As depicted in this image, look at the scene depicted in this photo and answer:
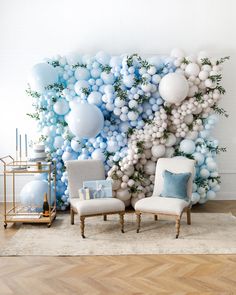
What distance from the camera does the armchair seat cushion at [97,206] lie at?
462cm

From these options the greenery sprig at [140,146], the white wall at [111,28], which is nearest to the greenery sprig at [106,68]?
the white wall at [111,28]

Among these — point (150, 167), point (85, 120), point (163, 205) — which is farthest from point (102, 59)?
point (163, 205)

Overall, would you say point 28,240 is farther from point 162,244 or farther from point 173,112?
point 173,112

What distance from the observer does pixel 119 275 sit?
351cm

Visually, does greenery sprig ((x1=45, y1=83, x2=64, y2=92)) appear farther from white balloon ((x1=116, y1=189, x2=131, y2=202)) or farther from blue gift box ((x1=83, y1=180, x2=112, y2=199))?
white balloon ((x1=116, y1=189, x2=131, y2=202))

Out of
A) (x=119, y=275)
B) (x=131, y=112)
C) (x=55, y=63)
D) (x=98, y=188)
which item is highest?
(x=55, y=63)

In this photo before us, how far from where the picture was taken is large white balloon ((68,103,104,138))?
5301mm

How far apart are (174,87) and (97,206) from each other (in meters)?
1.90

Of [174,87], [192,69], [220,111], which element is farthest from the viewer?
[220,111]

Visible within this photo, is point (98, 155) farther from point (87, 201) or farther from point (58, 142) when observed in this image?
point (87, 201)

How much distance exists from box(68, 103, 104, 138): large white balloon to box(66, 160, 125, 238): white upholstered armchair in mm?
396

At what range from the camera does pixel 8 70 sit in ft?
21.2

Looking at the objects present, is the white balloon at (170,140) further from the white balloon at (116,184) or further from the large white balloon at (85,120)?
the large white balloon at (85,120)

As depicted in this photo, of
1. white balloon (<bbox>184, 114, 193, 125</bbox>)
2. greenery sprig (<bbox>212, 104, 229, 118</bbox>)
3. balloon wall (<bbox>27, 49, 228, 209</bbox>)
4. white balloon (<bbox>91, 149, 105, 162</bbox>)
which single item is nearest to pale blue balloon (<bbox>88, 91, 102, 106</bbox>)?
balloon wall (<bbox>27, 49, 228, 209</bbox>)
